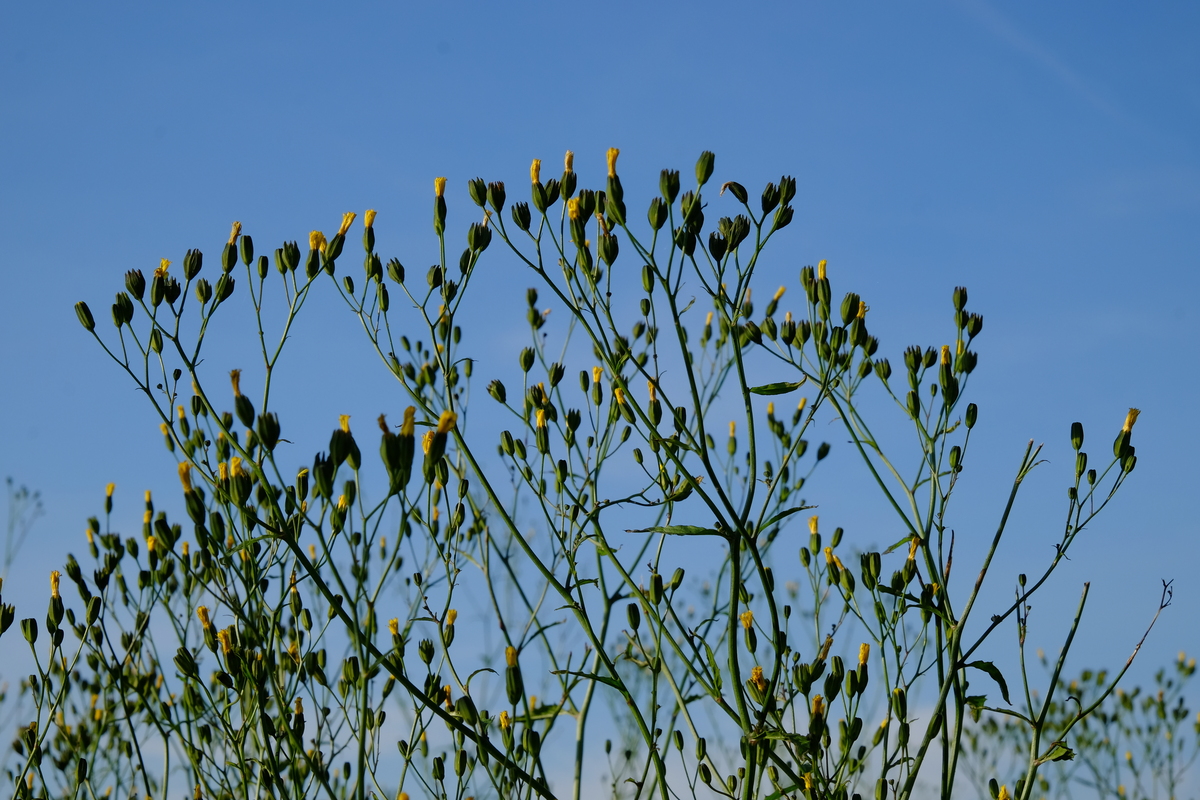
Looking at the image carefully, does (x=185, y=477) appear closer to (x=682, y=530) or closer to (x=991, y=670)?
(x=682, y=530)

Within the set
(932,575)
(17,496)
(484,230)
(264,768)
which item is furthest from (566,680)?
(17,496)

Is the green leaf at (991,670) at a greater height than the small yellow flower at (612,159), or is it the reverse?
the small yellow flower at (612,159)

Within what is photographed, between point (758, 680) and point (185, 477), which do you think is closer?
point (185, 477)

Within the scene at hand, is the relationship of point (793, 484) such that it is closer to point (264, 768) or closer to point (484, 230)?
point (484, 230)

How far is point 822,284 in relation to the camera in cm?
270

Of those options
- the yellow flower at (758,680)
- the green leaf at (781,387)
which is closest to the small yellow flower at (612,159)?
the green leaf at (781,387)

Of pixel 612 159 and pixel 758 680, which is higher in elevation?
pixel 612 159

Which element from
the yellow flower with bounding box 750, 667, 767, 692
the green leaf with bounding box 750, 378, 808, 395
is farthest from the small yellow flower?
the yellow flower with bounding box 750, 667, 767, 692

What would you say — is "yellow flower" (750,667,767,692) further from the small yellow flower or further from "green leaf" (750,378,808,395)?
the small yellow flower

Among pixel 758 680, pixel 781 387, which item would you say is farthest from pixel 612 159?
pixel 758 680

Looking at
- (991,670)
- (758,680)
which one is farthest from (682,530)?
(991,670)

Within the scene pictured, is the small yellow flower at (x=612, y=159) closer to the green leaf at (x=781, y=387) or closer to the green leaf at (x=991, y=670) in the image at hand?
the green leaf at (x=781, y=387)

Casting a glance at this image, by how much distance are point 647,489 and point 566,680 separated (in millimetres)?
522

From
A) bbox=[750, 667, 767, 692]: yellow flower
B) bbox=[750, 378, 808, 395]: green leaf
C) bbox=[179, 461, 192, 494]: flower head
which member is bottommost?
bbox=[750, 667, 767, 692]: yellow flower
